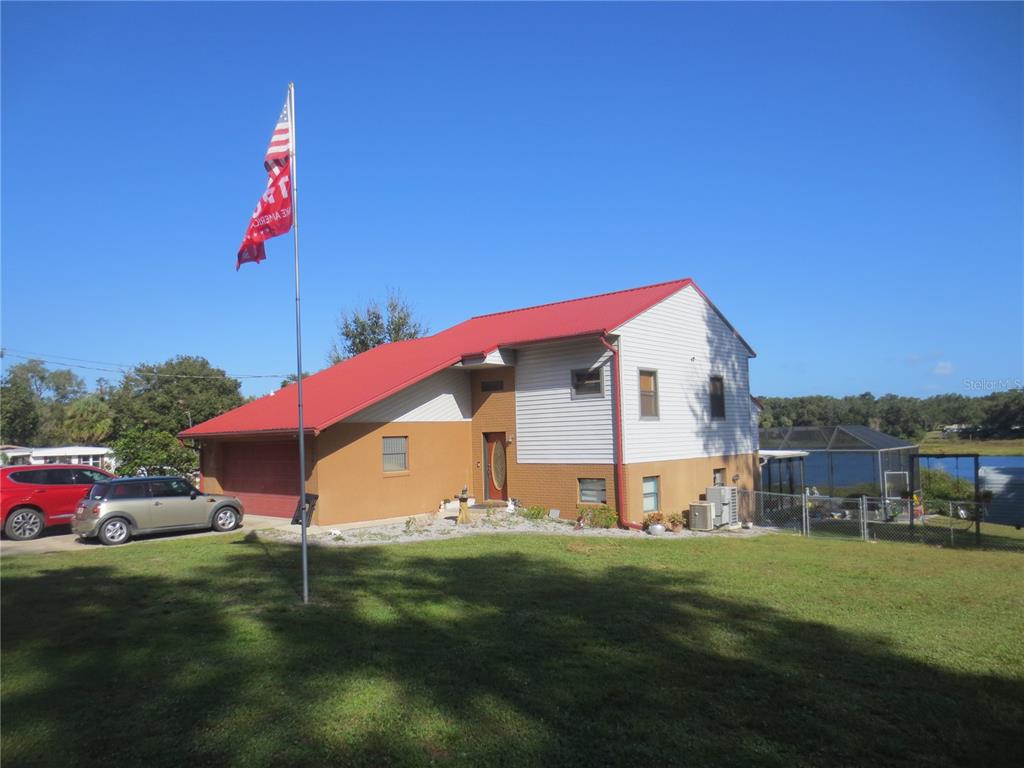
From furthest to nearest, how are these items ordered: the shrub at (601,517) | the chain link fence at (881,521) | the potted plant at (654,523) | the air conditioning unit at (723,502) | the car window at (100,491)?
the air conditioning unit at (723,502)
the shrub at (601,517)
the potted plant at (654,523)
the chain link fence at (881,521)
the car window at (100,491)

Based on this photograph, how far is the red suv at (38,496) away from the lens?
1596 centimetres

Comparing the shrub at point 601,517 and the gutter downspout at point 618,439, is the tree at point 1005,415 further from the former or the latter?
the shrub at point 601,517

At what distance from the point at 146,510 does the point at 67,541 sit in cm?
185

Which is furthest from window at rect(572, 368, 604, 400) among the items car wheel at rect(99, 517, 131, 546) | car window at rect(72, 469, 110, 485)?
car window at rect(72, 469, 110, 485)

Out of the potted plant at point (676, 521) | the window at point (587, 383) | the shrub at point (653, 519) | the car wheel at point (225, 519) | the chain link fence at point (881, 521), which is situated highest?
the window at point (587, 383)

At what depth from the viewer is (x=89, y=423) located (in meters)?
53.9

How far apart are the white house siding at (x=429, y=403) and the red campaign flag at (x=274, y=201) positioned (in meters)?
9.30

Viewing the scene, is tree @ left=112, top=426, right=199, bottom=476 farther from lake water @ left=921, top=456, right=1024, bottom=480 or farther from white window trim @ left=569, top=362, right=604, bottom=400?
lake water @ left=921, top=456, right=1024, bottom=480

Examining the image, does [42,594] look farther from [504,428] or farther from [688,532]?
[688,532]

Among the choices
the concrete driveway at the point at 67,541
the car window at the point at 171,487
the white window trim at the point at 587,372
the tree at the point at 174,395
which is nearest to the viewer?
the concrete driveway at the point at 67,541

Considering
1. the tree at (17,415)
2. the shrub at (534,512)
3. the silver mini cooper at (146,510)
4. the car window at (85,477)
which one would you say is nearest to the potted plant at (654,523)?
the shrub at (534,512)

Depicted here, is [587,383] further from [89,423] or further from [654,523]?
[89,423]

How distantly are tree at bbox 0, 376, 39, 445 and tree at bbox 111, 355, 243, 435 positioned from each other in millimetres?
13682

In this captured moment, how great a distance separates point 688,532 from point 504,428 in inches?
235
